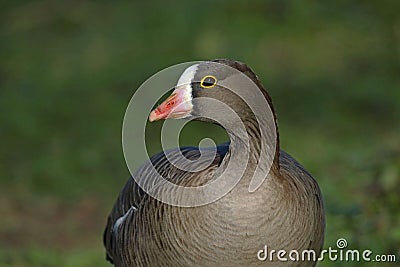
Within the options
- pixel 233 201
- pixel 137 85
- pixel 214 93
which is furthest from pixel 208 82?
pixel 137 85

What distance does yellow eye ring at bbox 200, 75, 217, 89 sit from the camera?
410cm

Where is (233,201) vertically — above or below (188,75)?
below

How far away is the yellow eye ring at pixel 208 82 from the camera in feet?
13.5

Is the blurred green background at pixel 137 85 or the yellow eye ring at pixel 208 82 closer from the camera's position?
the yellow eye ring at pixel 208 82

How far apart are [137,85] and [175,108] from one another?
7.59 m

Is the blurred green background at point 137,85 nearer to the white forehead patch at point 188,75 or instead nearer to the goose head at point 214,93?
the goose head at point 214,93

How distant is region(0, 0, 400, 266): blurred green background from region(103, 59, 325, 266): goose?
6.89 feet

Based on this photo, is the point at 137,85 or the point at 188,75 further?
the point at 137,85

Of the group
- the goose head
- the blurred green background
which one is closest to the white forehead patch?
the goose head

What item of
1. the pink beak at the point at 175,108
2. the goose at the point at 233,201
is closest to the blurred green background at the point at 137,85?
the goose at the point at 233,201

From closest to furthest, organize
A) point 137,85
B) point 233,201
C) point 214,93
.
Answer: point 233,201
point 214,93
point 137,85

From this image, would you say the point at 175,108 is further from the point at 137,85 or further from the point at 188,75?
the point at 137,85

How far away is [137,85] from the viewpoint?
11.6m

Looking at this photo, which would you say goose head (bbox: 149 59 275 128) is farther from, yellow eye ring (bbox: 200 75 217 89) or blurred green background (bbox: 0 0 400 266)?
blurred green background (bbox: 0 0 400 266)
